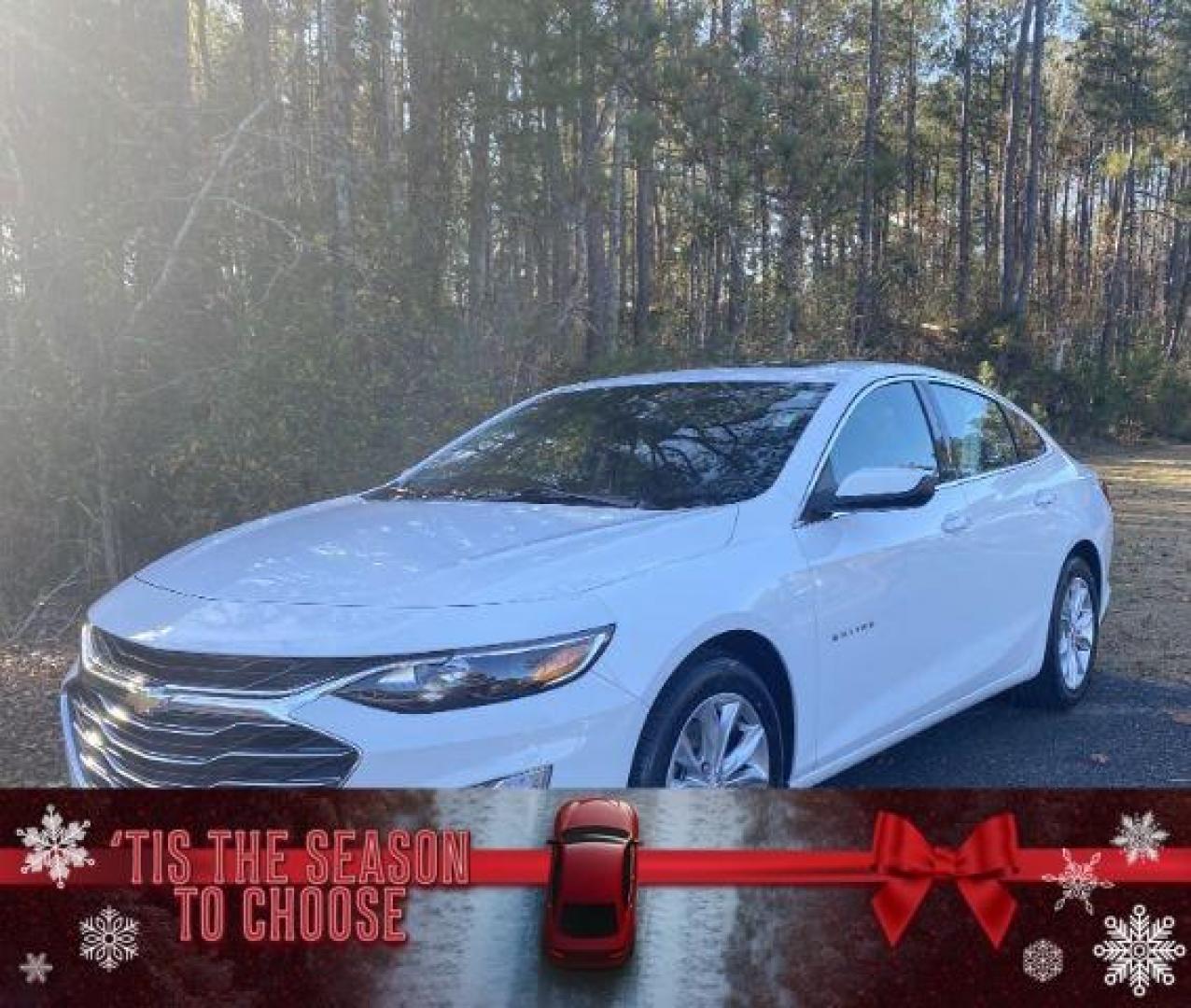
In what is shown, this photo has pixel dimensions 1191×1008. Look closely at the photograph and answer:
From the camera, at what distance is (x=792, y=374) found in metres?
4.65

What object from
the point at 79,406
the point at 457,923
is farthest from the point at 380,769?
the point at 79,406

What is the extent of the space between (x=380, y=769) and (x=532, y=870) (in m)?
0.41

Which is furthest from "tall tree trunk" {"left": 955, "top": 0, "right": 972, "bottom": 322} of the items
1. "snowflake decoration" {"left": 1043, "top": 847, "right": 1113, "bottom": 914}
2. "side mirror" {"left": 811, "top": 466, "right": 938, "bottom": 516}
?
"snowflake decoration" {"left": 1043, "top": 847, "right": 1113, "bottom": 914}

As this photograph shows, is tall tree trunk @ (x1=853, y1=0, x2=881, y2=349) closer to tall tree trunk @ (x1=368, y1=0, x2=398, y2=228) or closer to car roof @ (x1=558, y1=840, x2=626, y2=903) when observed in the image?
tall tree trunk @ (x1=368, y1=0, x2=398, y2=228)

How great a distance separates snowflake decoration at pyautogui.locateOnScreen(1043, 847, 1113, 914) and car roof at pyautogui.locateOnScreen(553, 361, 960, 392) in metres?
2.24

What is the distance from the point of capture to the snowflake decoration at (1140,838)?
105 inches

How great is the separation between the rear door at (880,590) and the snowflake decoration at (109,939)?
2.05 m

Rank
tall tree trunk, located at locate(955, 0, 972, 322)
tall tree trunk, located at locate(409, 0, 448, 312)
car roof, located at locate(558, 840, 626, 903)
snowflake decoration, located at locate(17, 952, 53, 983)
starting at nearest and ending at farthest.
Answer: car roof, located at locate(558, 840, 626, 903) → snowflake decoration, located at locate(17, 952, 53, 983) → tall tree trunk, located at locate(409, 0, 448, 312) → tall tree trunk, located at locate(955, 0, 972, 322)

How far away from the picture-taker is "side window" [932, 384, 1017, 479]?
4992mm

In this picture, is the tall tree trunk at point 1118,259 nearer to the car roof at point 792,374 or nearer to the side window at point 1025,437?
the side window at point 1025,437

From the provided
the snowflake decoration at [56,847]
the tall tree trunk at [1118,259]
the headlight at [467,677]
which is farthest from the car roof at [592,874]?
the tall tree trunk at [1118,259]

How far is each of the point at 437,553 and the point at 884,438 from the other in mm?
2028

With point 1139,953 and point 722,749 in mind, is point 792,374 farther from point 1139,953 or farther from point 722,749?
point 1139,953

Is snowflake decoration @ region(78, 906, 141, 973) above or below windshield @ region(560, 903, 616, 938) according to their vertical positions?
below
